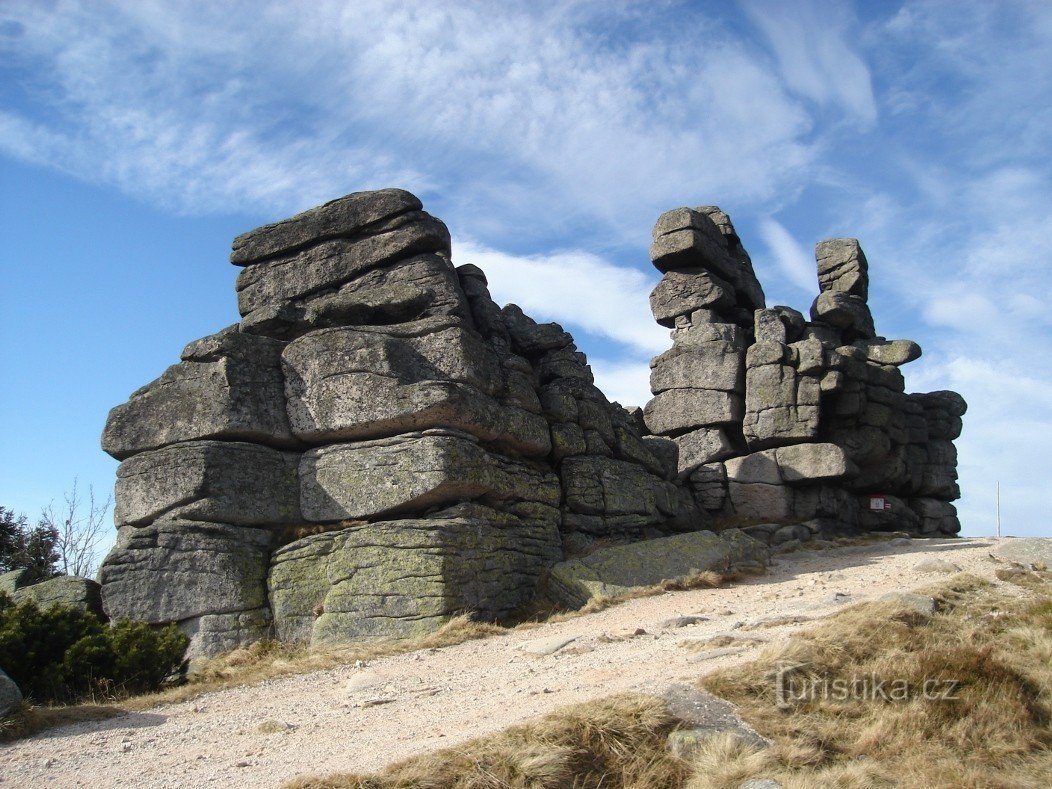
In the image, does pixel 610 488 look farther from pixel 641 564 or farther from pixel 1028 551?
pixel 1028 551

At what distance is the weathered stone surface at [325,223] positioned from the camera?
69.3 ft

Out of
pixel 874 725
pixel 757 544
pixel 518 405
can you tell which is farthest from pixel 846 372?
pixel 874 725

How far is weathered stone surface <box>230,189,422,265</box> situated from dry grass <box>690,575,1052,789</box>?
12862mm

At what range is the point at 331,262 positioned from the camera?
21078 mm

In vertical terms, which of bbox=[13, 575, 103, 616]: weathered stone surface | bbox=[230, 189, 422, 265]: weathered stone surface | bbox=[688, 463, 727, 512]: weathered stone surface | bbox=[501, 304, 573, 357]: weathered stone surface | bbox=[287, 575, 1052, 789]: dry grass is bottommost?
bbox=[287, 575, 1052, 789]: dry grass

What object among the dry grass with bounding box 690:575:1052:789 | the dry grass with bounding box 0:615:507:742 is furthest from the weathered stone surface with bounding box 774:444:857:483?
the dry grass with bounding box 0:615:507:742

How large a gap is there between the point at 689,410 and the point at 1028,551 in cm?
1119

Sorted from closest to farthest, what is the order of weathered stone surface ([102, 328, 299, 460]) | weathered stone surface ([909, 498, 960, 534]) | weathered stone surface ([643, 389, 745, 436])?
weathered stone surface ([102, 328, 299, 460]) < weathered stone surface ([643, 389, 745, 436]) < weathered stone surface ([909, 498, 960, 534])

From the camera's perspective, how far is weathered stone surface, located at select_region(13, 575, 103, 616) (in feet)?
56.7

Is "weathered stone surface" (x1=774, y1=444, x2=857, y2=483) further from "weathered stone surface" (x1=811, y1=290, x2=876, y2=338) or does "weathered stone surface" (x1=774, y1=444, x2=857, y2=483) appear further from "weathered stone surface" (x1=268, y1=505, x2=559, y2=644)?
"weathered stone surface" (x1=268, y1=505, x2=559, y2=644)

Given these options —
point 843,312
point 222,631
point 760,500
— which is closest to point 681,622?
point 222,631

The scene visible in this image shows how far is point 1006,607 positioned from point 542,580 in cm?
789

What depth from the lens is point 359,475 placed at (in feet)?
57.0

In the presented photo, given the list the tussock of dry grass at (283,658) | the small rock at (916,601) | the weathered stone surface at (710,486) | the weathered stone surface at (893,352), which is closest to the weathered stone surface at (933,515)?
the weathered stone surface at (893,352)
